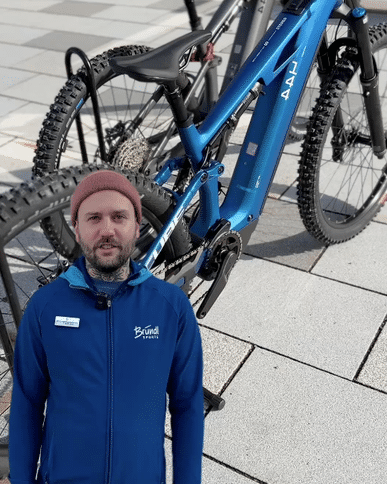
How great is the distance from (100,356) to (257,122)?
6.64 ft

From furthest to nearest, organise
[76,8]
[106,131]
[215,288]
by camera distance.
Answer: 1. [76,8]
2. [106,131]
3. [215,288]

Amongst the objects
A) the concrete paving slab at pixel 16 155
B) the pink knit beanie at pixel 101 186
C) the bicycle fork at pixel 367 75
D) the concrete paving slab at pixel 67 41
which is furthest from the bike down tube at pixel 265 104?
the concrete paving slab at pixel 67 41

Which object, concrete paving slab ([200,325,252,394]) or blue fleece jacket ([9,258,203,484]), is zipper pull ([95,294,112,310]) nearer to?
blue fleece jacket ([9,258,203,484])

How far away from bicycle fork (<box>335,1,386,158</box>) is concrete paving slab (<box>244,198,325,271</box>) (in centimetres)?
71

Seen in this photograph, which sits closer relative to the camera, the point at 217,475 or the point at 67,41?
the point at 217,475

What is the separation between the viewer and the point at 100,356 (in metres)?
1.62

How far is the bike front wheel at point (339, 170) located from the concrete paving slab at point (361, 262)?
0.09m

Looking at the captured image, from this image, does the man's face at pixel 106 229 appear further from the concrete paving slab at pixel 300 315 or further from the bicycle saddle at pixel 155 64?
the concrete paving slab at pixel 300 315

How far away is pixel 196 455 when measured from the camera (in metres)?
1.78

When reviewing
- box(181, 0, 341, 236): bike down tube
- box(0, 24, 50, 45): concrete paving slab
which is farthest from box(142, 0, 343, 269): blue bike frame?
box(0, 24, 50, 45): concrete paving slab

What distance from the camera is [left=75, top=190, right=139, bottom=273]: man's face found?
159 cm

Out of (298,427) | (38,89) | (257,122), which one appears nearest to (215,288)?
(298,427)

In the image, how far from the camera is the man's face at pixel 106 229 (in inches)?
62.6

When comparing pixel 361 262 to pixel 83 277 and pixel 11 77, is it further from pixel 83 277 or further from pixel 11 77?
pixel 11 77
